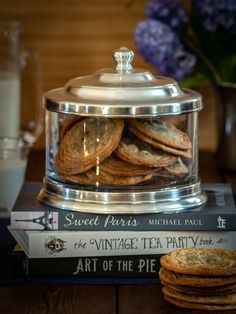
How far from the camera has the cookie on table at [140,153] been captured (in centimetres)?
116

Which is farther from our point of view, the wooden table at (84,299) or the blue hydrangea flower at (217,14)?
the blue hydrangea flower at (217,14)

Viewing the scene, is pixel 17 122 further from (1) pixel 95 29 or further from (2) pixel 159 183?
(2) pixel 159 183

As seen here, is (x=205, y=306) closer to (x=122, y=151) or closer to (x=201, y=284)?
(x=201, y=284)

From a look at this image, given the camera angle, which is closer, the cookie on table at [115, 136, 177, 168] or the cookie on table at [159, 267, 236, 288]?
the cookie on table at [159, 267, 236, 288]

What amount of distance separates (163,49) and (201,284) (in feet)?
2.53

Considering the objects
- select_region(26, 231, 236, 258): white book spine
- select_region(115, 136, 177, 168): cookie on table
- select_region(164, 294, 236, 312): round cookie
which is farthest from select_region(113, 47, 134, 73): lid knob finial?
select_region(164, 294, 236, 312): round cookie

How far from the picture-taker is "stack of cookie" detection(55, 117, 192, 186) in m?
1.17

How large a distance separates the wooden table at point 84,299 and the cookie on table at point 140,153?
15 cm

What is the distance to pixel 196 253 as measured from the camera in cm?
112

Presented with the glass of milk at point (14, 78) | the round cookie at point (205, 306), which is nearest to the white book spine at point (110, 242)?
the round cookie at point (205, 306)

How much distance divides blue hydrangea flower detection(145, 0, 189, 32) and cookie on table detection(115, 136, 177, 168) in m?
0.64

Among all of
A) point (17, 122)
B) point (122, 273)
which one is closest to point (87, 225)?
point (122, 273)

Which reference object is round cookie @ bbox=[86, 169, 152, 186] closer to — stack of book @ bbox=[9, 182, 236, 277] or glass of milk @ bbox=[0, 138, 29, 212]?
stack of book @ bbox=[9, 182, 236, 277]

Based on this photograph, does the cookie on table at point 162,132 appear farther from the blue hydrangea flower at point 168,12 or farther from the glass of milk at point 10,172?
the blue hydrangea flower at point 168,12
